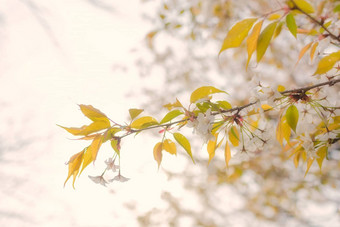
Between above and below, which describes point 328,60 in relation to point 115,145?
above

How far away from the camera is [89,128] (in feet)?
1.19

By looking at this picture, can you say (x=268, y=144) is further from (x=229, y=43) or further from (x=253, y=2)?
(x=253, y=2)

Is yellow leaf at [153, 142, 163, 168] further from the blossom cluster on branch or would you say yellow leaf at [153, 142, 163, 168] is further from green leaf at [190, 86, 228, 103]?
green leaf at [190, 86, 228, 103]

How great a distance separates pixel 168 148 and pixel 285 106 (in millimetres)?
184

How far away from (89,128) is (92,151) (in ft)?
0.10

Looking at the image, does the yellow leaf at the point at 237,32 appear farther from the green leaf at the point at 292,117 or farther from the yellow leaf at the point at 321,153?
the yellow leaf at the point at 321,153

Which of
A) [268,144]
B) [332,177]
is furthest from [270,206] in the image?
[268,144]

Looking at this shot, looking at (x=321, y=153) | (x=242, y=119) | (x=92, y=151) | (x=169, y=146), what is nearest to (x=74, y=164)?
(x=92, y=151)

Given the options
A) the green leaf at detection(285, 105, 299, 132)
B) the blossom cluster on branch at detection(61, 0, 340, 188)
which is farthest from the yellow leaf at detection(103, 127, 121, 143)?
the green leaf at detection(285, 105, 299, 132)

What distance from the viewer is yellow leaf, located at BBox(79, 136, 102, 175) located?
0.36 metres

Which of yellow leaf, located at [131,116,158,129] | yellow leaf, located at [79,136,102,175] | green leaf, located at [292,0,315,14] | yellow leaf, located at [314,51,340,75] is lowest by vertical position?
yellow leaf, located at [79,136,102,175]

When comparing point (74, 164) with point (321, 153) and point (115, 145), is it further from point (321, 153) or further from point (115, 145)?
point (321, 153)

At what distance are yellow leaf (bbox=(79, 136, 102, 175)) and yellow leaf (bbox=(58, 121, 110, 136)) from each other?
1cm

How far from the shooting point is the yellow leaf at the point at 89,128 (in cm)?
36
